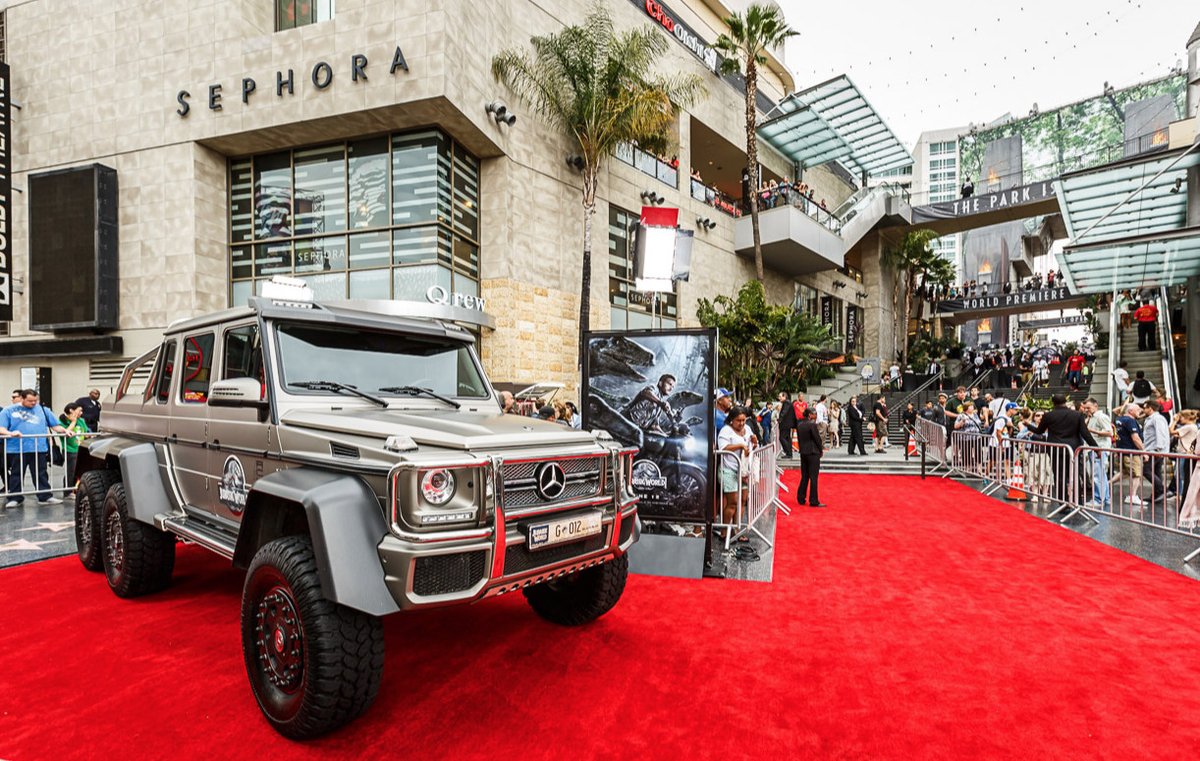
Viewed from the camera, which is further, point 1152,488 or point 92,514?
point 1152,488

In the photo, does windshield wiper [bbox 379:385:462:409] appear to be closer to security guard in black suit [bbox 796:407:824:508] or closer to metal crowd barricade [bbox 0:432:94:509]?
security guard in black suit [bbox 796:407:824:508]

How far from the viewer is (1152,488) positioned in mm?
7840

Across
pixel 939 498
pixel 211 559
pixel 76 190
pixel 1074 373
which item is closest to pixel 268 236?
pixel 76 190

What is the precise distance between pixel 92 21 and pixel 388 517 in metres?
22.0

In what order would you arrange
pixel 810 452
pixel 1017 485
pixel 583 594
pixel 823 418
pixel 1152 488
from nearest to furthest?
pixel 583 594, pixel 1152 488, pixel 810 452, pixel 1017 485, pixel 823 418

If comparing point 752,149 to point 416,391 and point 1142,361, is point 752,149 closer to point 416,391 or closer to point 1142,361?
point 1142,361

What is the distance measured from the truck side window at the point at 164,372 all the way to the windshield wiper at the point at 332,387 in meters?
1.89

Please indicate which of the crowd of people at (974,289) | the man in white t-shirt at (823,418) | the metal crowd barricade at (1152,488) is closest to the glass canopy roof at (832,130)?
the crowd of people at (974,289)

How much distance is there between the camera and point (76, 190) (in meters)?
16.5

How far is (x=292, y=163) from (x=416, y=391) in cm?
1540

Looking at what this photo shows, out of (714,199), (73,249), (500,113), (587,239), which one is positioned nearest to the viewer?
(500,113)

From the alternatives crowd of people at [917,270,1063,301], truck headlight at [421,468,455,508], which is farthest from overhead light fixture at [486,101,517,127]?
crowd of people at [917,270,1063,301]

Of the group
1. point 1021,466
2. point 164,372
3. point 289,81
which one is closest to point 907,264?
point 1021,466

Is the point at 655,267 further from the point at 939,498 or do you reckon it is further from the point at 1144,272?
the point at 1144,272
